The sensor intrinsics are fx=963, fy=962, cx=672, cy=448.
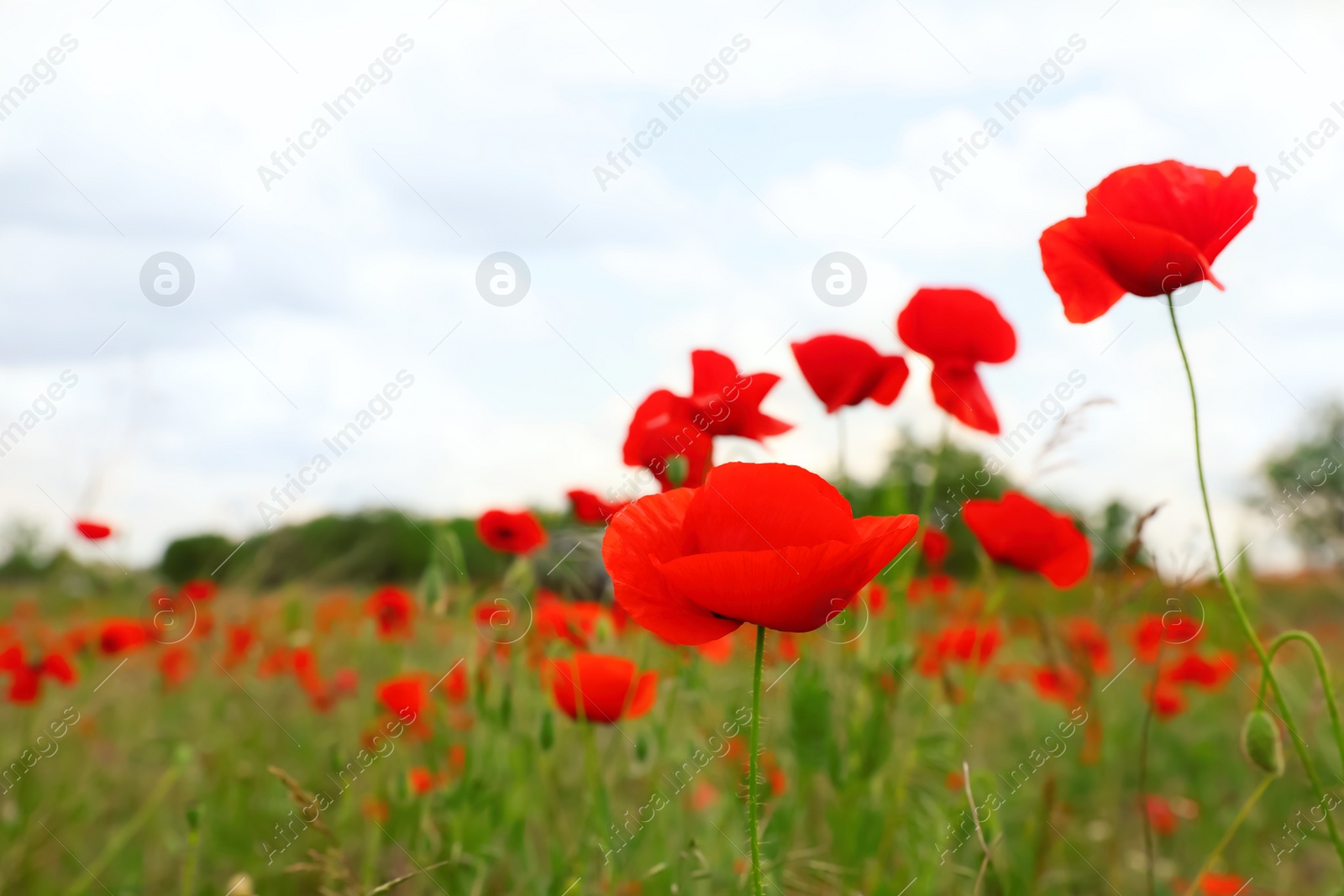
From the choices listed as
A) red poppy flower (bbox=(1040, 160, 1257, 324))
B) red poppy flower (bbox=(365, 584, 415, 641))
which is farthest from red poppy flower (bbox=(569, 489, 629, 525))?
red poppy flower (bbox=(365, 584, 415, 641))

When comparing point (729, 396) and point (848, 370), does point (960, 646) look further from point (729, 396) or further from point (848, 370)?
point (729, 396)

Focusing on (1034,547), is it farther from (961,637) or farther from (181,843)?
(181,843)

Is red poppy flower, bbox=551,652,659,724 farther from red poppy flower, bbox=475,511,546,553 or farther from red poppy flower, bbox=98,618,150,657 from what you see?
red poppy flower, bbox=98,618,150,657

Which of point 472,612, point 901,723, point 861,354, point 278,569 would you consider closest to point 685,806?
point 901,723

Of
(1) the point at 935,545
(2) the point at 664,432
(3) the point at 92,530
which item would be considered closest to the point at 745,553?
(2) the point at 664,432

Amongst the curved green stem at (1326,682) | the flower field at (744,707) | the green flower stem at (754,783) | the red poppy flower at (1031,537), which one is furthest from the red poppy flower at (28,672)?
the curved green stem at (1326,682)

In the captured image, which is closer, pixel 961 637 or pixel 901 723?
pixel 961 637
